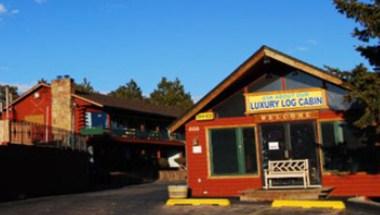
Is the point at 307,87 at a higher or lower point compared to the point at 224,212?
higher

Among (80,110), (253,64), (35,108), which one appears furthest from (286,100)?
(35,108)

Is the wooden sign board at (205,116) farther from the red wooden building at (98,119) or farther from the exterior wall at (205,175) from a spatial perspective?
the red wooden building at (98,119)

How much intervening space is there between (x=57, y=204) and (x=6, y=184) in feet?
17.5

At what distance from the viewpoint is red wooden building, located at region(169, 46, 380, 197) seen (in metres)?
21.4

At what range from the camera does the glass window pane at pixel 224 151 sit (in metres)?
22.8

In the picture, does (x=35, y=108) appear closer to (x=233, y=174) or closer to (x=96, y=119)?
(x=96, y=119)

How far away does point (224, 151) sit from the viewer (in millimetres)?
22922

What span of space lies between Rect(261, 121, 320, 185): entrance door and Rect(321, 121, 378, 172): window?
0.42 m

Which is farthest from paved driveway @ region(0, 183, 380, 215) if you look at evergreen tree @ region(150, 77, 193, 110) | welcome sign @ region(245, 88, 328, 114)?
evergreen tree @ region(150, 77, 193, 110)

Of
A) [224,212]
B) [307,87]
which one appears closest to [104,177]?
[307,87]

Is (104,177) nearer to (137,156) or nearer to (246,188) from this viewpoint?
(137,156)

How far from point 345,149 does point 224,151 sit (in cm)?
437

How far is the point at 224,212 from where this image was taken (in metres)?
17.0

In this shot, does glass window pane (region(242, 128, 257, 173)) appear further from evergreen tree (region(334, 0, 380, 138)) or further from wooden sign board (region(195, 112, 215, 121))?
evergreen tree (region(334, 0, 380, 138))
